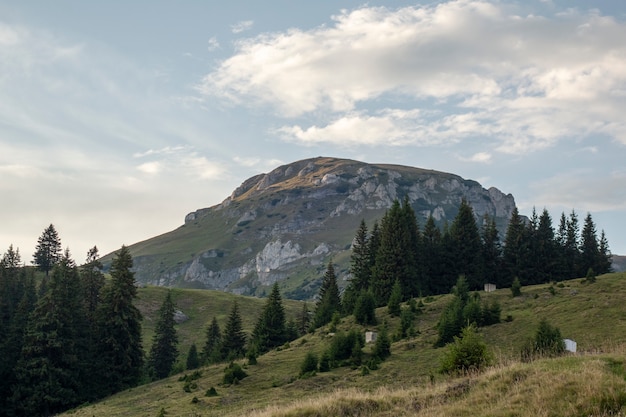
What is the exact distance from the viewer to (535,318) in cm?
4466

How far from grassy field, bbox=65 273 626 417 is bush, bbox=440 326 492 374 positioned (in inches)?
26.4

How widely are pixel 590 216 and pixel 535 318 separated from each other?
67.8 m

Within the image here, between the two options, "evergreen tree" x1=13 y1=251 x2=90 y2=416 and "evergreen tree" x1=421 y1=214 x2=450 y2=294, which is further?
"evergreen tree" x1=421 y1=214 x2=450 y2=294

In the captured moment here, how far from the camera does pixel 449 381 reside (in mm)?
19500

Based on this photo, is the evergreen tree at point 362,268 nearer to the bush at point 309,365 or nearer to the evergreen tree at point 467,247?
the evergreen tree at point 467,247

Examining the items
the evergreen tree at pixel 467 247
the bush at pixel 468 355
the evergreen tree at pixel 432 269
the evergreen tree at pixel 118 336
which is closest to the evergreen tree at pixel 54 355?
the evergreen tree at pixel 118 336

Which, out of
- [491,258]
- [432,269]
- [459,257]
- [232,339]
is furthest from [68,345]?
[491,258]

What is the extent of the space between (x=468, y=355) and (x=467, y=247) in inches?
2624

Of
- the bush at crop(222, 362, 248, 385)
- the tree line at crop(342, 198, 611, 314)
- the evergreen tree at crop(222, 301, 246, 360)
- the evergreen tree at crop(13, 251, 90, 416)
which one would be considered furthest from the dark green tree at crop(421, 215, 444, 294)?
the evergreen tree at crop(13, 251, 90, 416)

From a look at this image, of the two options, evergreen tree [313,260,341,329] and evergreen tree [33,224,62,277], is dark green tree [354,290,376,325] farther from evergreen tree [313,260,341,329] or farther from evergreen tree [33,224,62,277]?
evergreen tree [33,224,62,277]

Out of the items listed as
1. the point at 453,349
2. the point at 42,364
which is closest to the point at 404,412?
the point at 453,349

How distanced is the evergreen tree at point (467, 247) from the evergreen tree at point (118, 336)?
Answer: 51958 millimetres

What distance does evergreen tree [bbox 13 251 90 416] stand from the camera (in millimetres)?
56219

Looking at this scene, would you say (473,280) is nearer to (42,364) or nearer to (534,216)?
(534,216)
